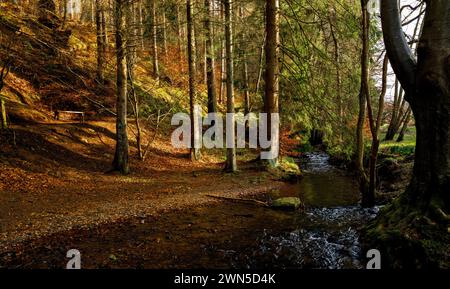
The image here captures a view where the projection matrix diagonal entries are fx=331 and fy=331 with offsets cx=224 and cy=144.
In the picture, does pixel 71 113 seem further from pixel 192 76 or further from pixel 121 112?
pixel 192 76

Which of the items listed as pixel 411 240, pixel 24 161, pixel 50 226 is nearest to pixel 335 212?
pixel 411 240

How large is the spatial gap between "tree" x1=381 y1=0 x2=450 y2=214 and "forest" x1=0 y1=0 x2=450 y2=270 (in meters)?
0.02

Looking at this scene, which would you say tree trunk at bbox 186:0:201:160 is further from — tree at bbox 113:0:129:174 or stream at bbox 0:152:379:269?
stream at bbox 0:152:379:269

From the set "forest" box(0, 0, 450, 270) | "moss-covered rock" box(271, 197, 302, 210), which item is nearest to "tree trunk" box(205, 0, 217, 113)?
"forest" box(0, 0, 450, 270)

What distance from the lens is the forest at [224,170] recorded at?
5.61m

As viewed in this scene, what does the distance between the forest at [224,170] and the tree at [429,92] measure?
0.02 metres

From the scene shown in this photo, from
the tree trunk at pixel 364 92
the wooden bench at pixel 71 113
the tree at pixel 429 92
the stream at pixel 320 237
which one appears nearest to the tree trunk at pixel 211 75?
the wooden bench at pixel 71 113

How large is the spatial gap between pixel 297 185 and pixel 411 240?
7.57 m

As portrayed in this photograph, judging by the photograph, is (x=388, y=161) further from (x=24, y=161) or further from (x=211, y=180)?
(x=24, y=161)

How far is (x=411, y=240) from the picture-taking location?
5.18 m

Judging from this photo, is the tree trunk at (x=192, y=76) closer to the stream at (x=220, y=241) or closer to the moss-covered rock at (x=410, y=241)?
the stream at (x=220, y=241)

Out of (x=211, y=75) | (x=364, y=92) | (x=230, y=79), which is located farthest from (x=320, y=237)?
(x=211, y=75)

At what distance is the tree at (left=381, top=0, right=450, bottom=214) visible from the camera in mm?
5480

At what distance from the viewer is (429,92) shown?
18.3 feet
